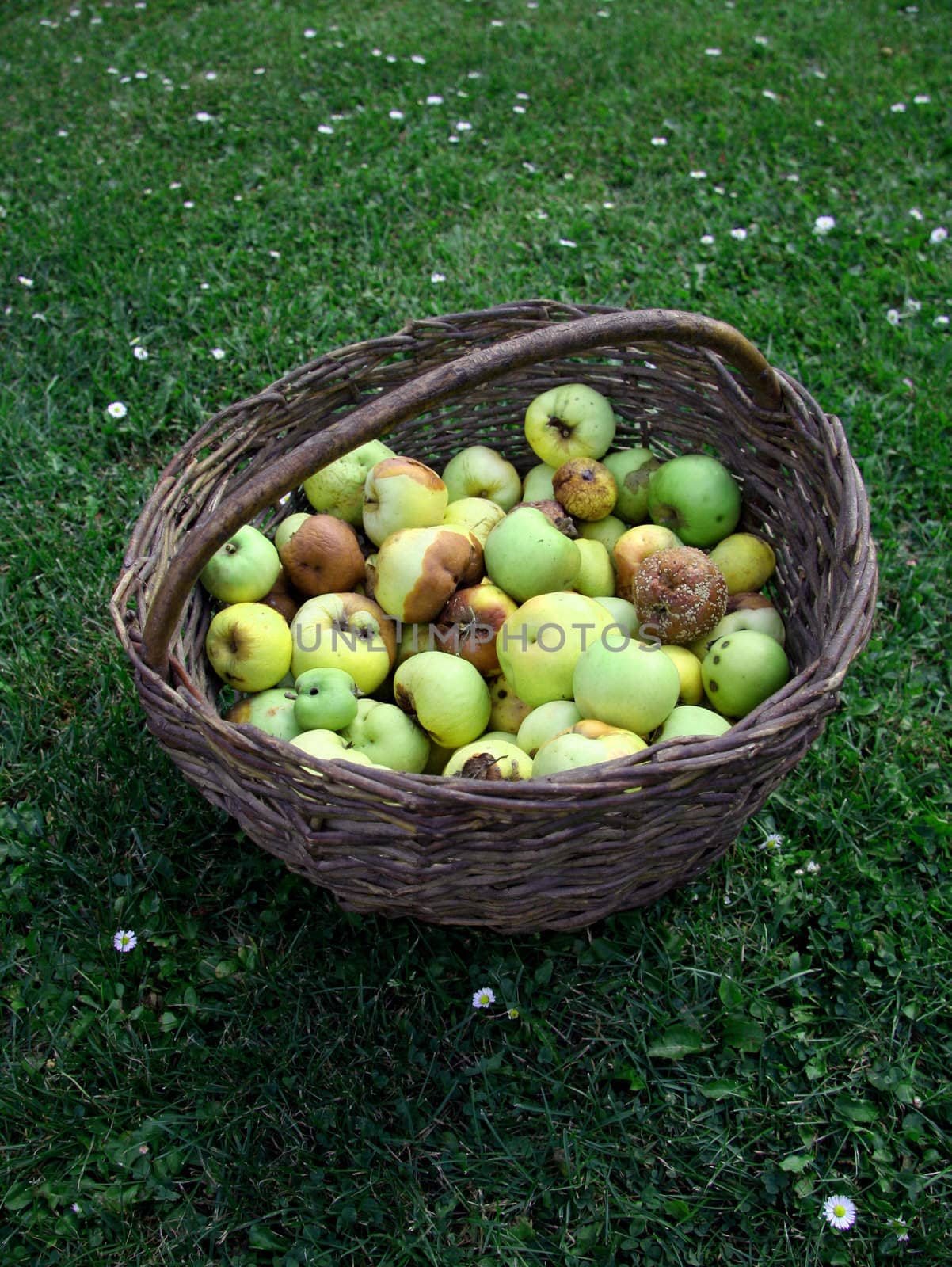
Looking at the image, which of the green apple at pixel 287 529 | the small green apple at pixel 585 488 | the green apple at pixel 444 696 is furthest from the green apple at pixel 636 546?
the green apple at pixel 287 529

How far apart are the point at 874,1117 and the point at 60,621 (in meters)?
2.31

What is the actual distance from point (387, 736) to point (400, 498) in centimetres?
60

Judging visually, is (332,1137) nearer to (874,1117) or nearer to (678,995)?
(678,995)

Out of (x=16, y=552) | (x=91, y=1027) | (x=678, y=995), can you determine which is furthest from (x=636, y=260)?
(x=91, y=1027)

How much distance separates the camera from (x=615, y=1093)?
70.9 inches

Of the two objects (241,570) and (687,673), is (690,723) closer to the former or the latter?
(687,673)

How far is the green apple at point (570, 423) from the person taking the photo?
238 cm

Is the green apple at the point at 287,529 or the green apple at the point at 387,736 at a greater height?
the green apple at the point at 287,529

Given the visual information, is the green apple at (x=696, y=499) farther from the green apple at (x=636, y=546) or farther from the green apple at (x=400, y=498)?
the green apple at (x=400, y=498)

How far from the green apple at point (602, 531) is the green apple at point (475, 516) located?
0.74 ft

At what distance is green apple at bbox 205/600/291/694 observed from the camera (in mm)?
2012

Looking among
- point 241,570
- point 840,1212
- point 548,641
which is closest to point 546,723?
point 548,641

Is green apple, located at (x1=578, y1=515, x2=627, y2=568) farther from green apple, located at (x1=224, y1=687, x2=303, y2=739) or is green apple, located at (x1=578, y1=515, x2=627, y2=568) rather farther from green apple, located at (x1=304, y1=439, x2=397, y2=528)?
green apple, located at (x1=224, y1=687, x2=303, y2=739)

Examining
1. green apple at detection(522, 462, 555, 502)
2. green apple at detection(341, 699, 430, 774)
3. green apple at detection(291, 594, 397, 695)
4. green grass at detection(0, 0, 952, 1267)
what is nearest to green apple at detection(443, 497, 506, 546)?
green apple at detection(522, 462, 555, 502)
